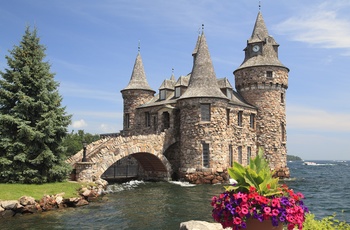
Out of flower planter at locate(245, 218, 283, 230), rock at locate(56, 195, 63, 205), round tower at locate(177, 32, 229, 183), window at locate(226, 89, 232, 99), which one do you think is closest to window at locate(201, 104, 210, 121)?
round tower at locate(177, 32, 229, 183)

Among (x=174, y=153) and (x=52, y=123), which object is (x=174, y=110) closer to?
(x=174, y=153)

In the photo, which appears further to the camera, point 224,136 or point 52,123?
point 224,136

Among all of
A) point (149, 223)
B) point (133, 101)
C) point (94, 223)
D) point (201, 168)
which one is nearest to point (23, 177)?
point (94, 223)

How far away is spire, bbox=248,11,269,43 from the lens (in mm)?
36688

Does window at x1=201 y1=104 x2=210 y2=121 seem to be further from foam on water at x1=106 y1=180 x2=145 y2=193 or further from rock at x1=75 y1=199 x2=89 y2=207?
rock at x1=75 y1=199 x2=89 y2=207

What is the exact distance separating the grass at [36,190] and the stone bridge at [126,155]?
11.4ft

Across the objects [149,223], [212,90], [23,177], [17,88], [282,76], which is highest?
[282,76]

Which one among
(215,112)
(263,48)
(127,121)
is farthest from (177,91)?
(263,48)

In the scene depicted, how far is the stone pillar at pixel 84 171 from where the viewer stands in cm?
2247

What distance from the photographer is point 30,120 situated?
19.7m

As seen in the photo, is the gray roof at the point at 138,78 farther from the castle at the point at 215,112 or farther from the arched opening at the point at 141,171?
the arched opening at the point at 141,171

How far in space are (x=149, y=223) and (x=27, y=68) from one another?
1178 centimetres

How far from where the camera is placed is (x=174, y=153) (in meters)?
31.8

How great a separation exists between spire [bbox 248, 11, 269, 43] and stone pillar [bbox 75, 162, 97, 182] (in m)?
23.1
